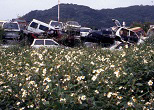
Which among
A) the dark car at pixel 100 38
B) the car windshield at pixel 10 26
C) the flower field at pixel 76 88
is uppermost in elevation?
the flower field at pixel 76 88

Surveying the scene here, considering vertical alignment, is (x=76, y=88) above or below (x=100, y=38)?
above

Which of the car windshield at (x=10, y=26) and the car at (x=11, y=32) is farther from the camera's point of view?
the car windshield at (x=10, y=26)

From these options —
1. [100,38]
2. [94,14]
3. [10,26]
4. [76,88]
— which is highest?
[76,88]

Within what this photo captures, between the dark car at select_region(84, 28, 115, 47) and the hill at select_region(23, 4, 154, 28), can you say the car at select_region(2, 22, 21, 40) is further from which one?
the hill at select_region(23, 4, 154, 28)

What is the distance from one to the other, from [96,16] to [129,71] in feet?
192

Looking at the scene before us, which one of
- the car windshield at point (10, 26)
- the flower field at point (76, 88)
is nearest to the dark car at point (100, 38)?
the car windshield at point (10, 26)

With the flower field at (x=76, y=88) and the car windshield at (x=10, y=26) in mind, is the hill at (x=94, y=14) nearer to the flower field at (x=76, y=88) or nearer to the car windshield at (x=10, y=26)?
the car windshield at (x=10, y=26)

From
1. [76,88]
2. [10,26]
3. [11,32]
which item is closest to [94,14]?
[10,26]

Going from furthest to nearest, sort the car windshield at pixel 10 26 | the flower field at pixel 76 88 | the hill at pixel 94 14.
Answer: the hill at pixel 94 14
the car windshield at pixel 10 26
the flower field at pixel 76 88

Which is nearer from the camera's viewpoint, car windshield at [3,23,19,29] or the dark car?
the dark car

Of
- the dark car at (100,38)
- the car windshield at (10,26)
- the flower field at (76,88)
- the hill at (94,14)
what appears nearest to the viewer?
the flower field at (76,88)

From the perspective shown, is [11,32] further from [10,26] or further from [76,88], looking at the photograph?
[76,88]

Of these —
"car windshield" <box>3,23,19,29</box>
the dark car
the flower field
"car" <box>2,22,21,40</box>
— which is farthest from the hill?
the flower field

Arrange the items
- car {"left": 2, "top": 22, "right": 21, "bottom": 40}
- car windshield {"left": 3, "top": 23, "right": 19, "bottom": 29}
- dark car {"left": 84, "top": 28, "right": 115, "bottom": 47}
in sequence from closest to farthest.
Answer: dark car {"left": 84, "top": 28, "right": 115, "bottom": 47} → car {"left": 2, "top": 22, "right": 21, "bottom": 40} → car windshield {"left": 3, "top": 23, "right": 19, "bottom": 29}
